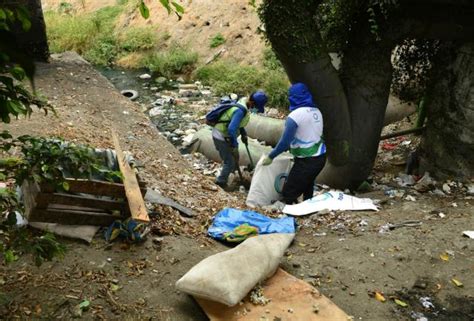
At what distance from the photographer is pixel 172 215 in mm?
4430

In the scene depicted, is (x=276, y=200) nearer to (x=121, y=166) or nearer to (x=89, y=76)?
(x=121, y=166)

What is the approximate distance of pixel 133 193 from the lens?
3.66 metres

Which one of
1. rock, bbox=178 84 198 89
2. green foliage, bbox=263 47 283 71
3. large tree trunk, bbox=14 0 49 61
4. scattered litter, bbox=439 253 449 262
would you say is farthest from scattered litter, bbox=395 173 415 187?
rock, bbox=178 84 198 89

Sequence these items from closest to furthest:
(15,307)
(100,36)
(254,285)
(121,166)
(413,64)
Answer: (15,307) → (254,285) → (121,166) → (413,64) → (100,36)

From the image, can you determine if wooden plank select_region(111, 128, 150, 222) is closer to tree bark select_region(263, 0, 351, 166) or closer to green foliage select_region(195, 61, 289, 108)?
tree bark select_region(263, 0, 351, 166)

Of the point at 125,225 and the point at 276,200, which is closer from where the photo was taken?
the point at 125,225

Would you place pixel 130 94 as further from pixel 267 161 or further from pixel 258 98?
pixel 267 161

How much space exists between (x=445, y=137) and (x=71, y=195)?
173 inches

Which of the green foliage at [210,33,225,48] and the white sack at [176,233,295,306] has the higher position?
the white sack at [176,233,295,306]

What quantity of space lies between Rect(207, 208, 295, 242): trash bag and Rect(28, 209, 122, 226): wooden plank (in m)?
0.98

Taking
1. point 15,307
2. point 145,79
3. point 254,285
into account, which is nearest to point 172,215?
point 254,285

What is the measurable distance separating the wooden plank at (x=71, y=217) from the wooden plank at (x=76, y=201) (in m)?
0.06

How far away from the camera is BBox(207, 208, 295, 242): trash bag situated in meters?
4.29

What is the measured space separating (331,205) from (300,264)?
1431 millimetres
